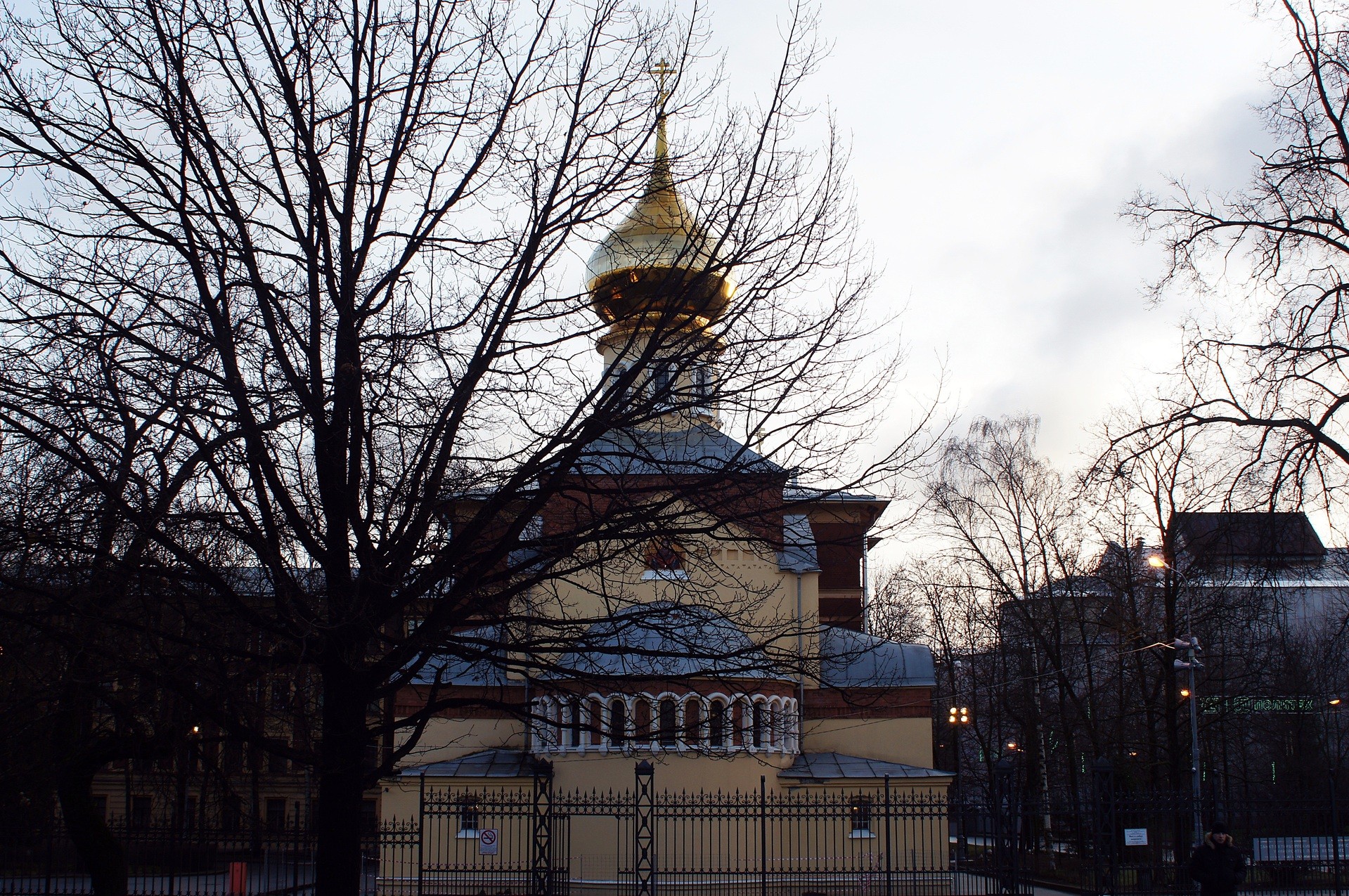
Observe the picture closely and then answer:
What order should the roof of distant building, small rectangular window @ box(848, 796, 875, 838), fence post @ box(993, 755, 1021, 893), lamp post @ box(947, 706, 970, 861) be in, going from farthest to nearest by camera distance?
small rectangular window @ box(848, 796, 875, 838), lamp post @ box(947, 706, 970, 861), fence post @ box(993, 755, 1021, 893), the roof of distant building

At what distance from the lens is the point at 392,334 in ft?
23.8

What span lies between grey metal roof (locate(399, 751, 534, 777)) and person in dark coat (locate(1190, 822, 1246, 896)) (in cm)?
1258

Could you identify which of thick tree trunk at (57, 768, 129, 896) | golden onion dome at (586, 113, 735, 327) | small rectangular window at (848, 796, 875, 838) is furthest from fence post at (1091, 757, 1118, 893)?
thick tree trunk at (57, 768, 129, 896)

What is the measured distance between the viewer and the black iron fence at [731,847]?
16938 millimetres

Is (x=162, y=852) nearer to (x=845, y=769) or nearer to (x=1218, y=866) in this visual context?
(x=845, y=769)

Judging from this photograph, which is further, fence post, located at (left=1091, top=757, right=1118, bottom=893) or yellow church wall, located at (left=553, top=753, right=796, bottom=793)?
yellow church wall, located at (left=553, top=753, right=796, bottom=793)

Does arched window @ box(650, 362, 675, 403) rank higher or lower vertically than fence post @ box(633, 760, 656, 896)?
higher

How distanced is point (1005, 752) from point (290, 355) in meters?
43.8

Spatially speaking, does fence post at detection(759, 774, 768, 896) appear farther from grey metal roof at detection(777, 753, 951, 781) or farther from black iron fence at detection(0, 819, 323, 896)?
black iron fence at detection(0, 819, 323, 896)

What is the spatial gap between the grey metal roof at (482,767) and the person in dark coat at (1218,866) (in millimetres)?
12577

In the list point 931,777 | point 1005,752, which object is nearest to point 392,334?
point 931,777

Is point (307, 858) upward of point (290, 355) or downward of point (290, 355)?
downward

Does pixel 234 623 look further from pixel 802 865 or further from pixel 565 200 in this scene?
pixel 802 865

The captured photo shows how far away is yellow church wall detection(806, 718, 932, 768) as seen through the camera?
24.5 meters
